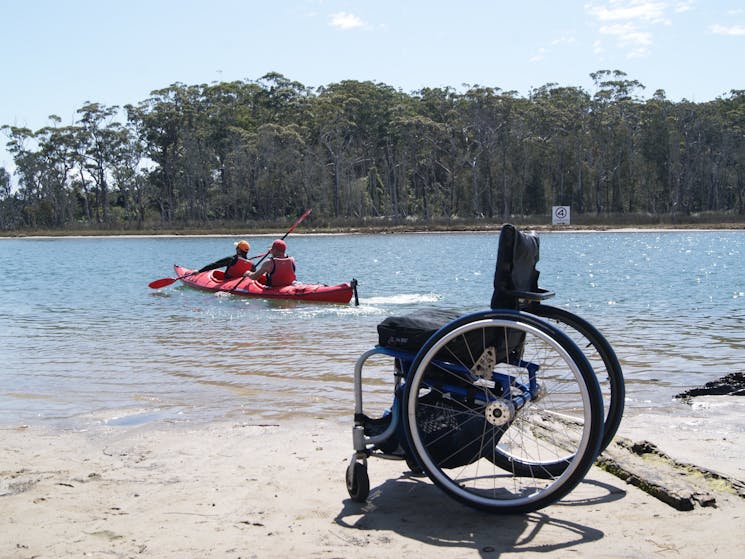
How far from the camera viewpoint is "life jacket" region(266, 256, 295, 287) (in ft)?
54.2

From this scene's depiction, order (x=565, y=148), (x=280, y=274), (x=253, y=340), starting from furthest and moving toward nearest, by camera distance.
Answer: (x=565, y=148)
(x=280, y=274)
(x=253, y=340)

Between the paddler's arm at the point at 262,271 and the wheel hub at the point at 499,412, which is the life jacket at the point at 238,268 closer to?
the paddler's arm at the point at 262,271

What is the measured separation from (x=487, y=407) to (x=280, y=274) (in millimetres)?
13262

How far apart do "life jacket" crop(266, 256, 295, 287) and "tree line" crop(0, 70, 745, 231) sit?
177 ft

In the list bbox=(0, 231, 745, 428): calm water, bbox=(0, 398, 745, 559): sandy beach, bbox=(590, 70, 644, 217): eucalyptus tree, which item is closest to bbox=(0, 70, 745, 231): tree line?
bbox=(590, 70, 644, 217): eucalyptus tree

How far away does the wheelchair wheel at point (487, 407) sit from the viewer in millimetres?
3262

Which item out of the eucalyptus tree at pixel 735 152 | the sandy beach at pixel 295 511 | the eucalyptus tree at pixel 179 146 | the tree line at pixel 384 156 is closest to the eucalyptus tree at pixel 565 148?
the tree line at pixel 384 156

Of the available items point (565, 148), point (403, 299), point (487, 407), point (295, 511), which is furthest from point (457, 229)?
point (295, 511)

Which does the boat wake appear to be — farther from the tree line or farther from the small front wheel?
the tree line

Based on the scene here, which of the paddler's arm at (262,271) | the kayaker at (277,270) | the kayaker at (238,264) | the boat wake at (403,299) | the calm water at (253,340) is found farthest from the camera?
the kayaker at (238,264)

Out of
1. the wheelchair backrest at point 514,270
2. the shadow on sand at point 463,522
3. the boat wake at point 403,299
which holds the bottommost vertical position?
the boat wake at point 403,299

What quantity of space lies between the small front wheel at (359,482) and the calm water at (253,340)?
7.95 ft

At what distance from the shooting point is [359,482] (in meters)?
3.59

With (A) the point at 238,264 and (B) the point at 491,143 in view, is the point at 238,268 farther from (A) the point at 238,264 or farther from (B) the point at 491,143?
(B) the point at 491,143
